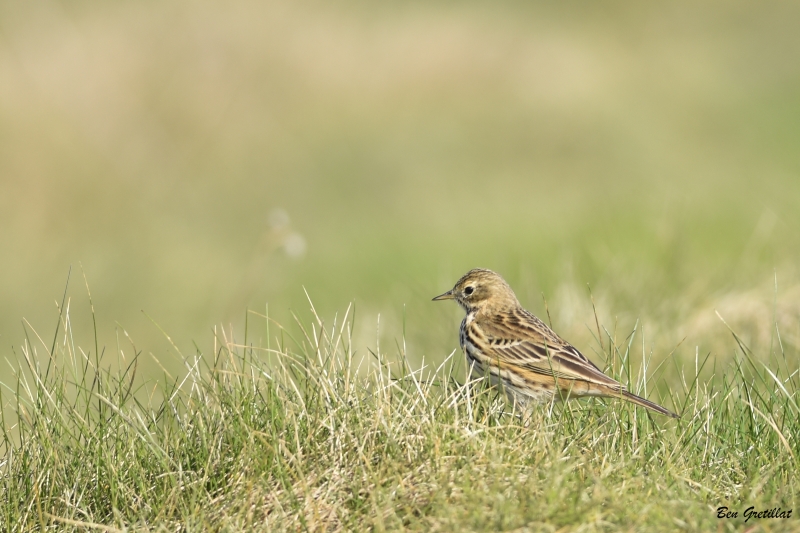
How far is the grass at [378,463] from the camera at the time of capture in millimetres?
3066

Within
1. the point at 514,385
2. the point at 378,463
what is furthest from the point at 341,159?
the point at 378,463

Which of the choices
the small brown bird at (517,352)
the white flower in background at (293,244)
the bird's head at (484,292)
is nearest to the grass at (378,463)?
the small brown bird at (517,352)

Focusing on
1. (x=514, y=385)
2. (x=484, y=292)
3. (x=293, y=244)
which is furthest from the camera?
(x=293, y=244)

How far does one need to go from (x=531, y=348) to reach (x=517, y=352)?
0.24 feet

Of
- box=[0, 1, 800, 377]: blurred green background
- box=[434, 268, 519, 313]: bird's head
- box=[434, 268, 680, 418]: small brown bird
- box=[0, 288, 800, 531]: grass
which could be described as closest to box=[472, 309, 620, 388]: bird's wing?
box=[434, 268, 680, 418]: small brown bird

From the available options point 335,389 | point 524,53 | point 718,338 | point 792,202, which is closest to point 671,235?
point 792,202

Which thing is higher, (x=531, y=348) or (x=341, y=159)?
(x=531, y=348)

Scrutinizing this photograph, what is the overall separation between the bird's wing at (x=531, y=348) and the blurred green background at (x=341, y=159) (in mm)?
3170

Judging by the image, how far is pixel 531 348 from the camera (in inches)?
192

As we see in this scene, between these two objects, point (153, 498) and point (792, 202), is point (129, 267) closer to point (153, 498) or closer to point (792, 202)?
point (792, 202)

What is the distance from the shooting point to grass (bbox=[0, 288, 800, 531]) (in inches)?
121

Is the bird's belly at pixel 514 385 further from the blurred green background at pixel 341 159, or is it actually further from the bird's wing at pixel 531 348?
the blurred green background at pixel 341 159

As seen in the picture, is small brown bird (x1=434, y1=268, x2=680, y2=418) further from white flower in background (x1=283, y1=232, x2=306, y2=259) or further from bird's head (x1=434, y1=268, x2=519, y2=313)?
white flower in background (x1=283, y1=232, x2=306, y2=259)

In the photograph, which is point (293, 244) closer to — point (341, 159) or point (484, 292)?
point (484, 292)
